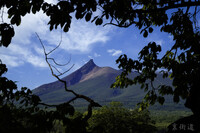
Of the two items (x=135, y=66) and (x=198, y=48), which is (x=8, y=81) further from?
(x=198, y=48)

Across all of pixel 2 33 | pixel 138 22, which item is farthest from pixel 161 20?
pixel 2 33

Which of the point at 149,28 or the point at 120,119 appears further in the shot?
the point at 120,119

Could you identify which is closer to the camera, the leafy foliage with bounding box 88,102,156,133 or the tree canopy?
the tree canopy

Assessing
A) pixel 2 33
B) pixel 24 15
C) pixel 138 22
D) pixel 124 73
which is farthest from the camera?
pixel 124 73

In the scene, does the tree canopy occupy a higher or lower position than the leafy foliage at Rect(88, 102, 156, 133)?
higher

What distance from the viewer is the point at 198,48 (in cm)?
464

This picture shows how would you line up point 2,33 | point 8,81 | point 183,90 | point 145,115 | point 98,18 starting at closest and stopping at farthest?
point 2,33
point 183,90
point 98,18
point 8,81
point 145,115

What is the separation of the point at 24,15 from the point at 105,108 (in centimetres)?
4476

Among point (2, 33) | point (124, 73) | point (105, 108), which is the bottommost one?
point (105, 108)

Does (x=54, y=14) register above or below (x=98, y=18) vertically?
below

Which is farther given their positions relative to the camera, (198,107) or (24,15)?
(198,107)

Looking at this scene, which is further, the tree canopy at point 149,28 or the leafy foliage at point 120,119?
the leafy foliage at point 120,119

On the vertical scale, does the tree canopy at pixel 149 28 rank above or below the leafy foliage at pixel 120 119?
above

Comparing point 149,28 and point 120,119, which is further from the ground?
point 149,28
